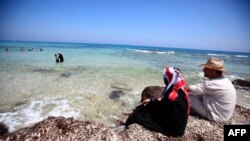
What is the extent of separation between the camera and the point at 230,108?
4578 mm

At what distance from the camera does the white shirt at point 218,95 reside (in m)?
4.33

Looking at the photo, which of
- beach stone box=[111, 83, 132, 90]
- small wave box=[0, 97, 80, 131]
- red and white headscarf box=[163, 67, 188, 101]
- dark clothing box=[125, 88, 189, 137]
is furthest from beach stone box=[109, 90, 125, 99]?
red and white headscarf box=[163, 67, 188, 101]

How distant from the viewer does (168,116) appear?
392 cm

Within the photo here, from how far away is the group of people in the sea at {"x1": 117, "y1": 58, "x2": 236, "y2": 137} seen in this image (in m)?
3.81

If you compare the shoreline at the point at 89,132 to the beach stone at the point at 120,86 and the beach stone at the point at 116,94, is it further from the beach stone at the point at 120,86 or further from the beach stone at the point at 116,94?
the beach stone at the point at 120,86

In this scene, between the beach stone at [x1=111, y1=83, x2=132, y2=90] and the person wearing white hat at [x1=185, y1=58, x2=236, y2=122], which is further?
the beach stone at [x1=111, y1=83, x2=132, y2=90]

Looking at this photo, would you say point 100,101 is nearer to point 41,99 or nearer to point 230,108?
point 41,99

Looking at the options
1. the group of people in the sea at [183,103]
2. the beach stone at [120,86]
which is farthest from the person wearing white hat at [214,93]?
the beach stone at [120,86]

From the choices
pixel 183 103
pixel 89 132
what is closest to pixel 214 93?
pixel 183 103

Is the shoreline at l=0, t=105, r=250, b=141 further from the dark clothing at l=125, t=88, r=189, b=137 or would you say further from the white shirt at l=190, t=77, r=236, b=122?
the white shirt at l=190, t=77, r=236, b=122

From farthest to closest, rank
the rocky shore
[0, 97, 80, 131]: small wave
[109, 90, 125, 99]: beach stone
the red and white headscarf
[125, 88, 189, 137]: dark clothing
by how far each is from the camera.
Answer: [109, 90, 125, 99]: beach stone
[0, 97, 80, 131]: small wave
[125, 88, 189, 137]: dark clothing
the red and white headscarf
the rocky shore

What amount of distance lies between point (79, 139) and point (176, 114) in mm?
2038

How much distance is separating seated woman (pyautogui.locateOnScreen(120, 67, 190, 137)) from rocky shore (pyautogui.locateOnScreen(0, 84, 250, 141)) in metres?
0.16

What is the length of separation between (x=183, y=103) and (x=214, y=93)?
42.1 inches
